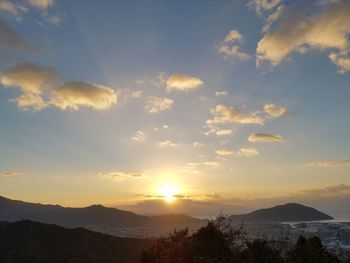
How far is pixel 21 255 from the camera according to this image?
130 metres

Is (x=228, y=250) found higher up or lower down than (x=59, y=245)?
lower down

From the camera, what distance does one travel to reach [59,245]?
5689 inches

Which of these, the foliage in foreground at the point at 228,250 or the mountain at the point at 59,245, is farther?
the mountain at the point at 59,245

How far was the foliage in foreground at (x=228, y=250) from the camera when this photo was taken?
39.4 meters

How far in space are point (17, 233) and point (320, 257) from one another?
132924 millimetres

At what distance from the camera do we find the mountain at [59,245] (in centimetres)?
13288

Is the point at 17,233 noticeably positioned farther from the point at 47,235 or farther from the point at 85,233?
the point at 85,233

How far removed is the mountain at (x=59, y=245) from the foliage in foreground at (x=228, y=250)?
289ft

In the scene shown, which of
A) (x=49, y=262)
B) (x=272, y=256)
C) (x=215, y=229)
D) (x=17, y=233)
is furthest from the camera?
(x=17, y=233)

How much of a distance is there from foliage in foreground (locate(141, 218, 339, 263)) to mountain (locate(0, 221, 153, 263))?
87974 mm

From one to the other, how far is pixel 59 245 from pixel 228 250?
376ft

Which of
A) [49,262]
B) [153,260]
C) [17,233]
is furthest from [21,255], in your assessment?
[153,260]

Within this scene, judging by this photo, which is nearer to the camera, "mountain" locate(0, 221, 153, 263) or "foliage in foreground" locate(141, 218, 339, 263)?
"foliage in foreground" locate(141, 218, 339, 263)

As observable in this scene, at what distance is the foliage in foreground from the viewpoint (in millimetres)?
39406
